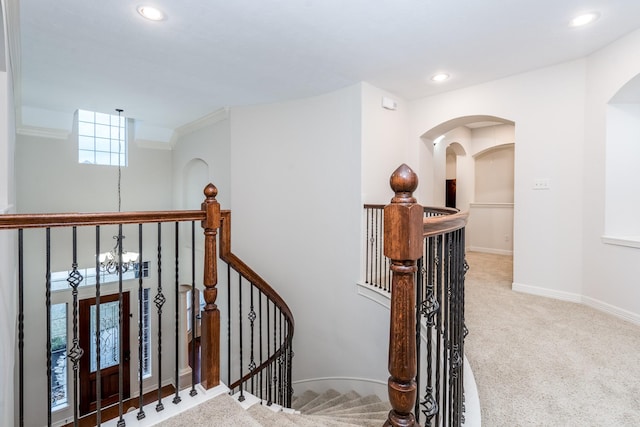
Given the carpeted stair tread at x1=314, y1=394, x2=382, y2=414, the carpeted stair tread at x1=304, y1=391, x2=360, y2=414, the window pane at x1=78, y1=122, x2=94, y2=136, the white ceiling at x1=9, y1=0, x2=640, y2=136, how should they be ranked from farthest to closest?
the window pane at x1=78, y1=122, x2=94, y2=136
the carpeted stair tread at x1=304, y1=391, x2=360, y2=414
the carpeted stair tread at x1=314, y1=394, x2=382, y2=414
the white ceiling at x1=9, y1=0, x2=640, y2=136

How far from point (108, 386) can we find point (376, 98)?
6.92 m

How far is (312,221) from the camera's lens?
4.23 metres

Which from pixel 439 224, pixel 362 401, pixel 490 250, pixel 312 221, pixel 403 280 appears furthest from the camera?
pixel 490 250

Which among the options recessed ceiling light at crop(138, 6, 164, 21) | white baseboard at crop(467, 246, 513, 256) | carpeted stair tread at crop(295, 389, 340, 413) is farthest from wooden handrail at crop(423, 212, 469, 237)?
white baseboard at crop(467, 246, 513, 256)

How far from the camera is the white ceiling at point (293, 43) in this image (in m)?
2.37

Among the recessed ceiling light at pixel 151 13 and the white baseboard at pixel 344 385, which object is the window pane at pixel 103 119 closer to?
the recessed ceiling light at pixel 151 13

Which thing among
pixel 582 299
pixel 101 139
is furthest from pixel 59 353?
pixel 582 299

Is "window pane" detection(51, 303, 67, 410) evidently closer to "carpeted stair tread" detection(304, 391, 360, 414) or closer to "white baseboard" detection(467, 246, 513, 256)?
"carpeted stair tread" detection(304, 391, 360, 414)

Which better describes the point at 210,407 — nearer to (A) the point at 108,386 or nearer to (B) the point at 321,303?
(B) the point at 321,303

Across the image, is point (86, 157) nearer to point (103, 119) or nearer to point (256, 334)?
point (103, 119)

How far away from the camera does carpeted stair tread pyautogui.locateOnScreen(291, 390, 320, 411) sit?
12.6 feet

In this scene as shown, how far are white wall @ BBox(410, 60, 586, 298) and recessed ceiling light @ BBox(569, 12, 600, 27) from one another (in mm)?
767

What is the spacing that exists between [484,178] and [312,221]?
4.44 m

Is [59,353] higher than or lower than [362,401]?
lower
